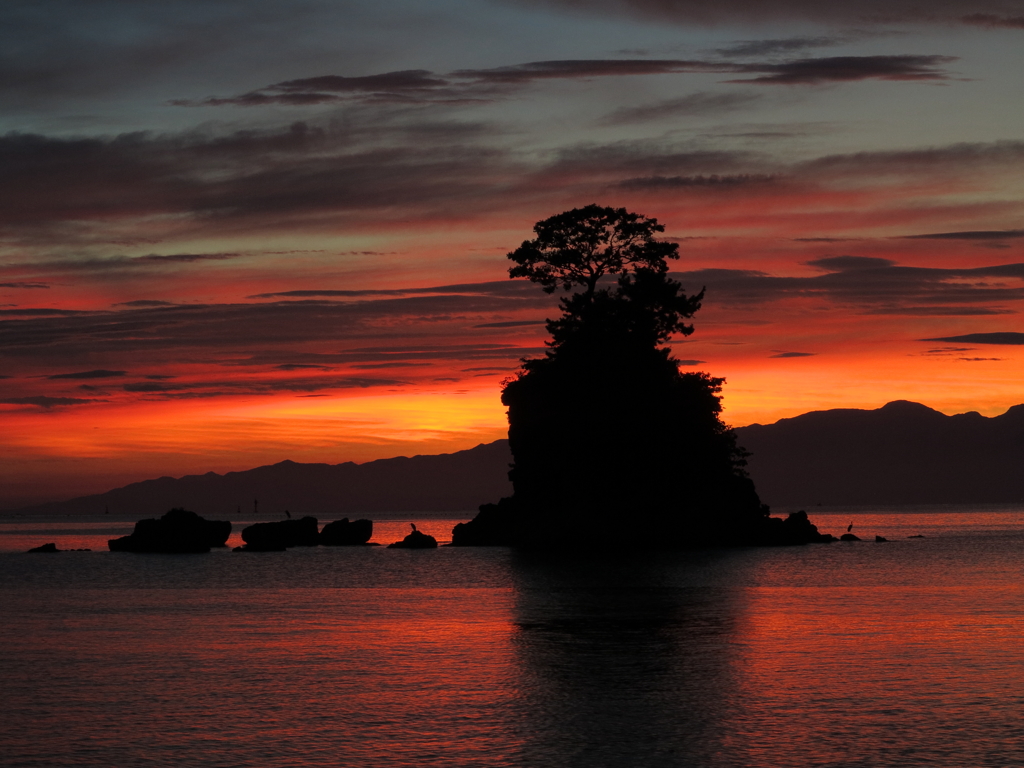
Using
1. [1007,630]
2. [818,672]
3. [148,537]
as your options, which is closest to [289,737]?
[818,672]

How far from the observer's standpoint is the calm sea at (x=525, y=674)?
25.0m

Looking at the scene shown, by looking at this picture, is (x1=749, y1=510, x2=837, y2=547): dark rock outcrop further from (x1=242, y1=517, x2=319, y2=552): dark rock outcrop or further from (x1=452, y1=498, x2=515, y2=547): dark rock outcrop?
(x1=242, y1=517, x2=319, y2=552): dark rock outcrop

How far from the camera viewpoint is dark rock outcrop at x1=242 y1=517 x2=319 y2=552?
13188 cm

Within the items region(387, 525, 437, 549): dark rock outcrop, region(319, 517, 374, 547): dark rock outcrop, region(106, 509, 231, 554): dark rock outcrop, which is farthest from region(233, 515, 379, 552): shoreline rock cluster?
region(387, 525, 437, 549): dark rock outcrop

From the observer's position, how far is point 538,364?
104125 millimetres

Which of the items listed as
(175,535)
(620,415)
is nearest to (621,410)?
(620,415)

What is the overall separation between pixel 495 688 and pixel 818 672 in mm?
9666

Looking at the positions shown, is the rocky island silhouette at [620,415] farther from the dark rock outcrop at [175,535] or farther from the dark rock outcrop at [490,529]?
the dark rock outcrop at [175,535]

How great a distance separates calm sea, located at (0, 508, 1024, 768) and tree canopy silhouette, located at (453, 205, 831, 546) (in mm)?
25678

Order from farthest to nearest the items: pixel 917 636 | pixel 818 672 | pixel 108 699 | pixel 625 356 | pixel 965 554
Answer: pixel 965 554, pixel 625 356, pixel 917 636, pixel 818 672, pixel 108 699

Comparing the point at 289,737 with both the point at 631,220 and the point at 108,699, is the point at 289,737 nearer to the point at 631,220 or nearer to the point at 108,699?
the point at 108,699

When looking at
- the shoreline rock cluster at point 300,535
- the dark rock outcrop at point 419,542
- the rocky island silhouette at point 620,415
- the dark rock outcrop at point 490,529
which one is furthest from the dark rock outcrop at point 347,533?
the rocky island silhouette at point 620,415

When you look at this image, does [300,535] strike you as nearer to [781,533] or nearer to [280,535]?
[280,535]

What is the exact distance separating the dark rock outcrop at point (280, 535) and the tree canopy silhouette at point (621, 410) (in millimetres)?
40933
